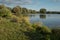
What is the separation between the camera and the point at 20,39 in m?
12.0

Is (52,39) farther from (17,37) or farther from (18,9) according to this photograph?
(18,9)

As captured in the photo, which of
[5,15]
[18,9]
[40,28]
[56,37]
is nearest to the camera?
[56,37]

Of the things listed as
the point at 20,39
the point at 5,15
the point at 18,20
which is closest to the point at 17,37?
the point at 20,39

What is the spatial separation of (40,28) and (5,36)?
4.87 meters

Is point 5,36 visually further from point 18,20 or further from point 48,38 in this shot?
point 18,20

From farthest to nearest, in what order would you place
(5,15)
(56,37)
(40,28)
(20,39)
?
1. (5,15)
2. (40,28)
3. (56,37)
4. (20,39)

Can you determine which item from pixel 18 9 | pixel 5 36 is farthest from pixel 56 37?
pixel 18 9

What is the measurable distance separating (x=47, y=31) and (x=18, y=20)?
5321mm

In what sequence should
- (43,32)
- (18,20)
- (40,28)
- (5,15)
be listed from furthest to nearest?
(5,15) < (18,20) < (40,28) < (43,32)

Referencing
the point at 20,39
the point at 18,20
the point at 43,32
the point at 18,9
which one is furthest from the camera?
the point at 18,9

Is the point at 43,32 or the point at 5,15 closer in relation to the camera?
the point at 43,32

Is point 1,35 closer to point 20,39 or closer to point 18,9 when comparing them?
point 20,39

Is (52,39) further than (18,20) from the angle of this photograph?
No

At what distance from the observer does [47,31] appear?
15.4m
